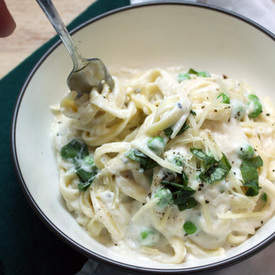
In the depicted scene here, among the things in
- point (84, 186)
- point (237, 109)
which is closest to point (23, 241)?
point (84, 186)

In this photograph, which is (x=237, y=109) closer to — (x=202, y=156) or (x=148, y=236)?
(x=202, y=156)

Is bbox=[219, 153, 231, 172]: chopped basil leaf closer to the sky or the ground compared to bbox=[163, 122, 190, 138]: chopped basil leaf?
closer to the ground

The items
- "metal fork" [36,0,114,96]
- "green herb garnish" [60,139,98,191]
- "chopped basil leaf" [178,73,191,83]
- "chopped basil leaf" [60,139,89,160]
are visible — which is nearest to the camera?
"metal fork" [36,0,114,96]

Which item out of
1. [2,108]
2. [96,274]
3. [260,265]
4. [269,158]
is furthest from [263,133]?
[2,108]

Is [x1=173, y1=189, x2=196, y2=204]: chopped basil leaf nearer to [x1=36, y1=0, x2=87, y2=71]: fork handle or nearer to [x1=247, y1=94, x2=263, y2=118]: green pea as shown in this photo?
[x1=247, y1=94, x2=263, y2=118]: green pea

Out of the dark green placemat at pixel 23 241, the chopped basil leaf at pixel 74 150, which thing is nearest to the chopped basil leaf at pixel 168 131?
the chopped basil leaf at pixel 74 150

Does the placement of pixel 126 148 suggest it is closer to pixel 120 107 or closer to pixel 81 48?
pixel 120 107

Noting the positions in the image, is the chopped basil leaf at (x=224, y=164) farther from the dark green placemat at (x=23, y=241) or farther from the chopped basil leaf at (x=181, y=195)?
the dark green placemat at (x=23, y=241)

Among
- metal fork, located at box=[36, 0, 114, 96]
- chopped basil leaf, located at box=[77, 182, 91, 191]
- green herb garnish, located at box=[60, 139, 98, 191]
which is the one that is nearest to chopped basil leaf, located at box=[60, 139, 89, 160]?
green herb garnish, located at box=[60, 139, 98, 191]
